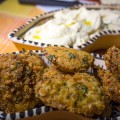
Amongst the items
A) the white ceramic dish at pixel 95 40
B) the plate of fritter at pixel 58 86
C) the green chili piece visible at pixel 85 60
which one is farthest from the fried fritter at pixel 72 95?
the white ceramic dish at pixel 95 40

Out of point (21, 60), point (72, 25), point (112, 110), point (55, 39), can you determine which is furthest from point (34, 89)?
point (72, 25)

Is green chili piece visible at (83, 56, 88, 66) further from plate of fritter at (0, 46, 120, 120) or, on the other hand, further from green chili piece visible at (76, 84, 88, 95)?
green chili piece visible at (76, 84, 88, 95)

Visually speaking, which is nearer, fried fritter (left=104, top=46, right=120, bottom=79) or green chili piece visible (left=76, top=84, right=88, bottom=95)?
green chili piece visible (left=76, top=84, right=88, bottom=95)

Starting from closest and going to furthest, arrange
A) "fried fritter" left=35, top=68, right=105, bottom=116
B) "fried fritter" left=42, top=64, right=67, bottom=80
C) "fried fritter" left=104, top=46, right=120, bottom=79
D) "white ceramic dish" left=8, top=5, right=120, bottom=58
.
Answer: "fried fritter" left=35, top=68, right=105, bottom=116 < "fried fritter" left=42, top=64, right=67, bottom=80 < "fried fritter" left=104, top=46, right=120, bottom=79 < "white ceramic dish" left=8, top=5, right=120, bottom=58

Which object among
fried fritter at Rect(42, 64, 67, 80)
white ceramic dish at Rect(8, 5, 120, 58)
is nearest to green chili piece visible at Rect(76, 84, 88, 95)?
fried fritter at Rect(42, 64, 67, 80)

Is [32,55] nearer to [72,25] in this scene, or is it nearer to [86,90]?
[86,90]

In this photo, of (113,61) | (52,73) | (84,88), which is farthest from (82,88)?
(113,61)

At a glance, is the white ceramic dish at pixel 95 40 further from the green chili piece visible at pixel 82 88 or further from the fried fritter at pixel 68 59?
the green chili piece visible at pixel 82 88
